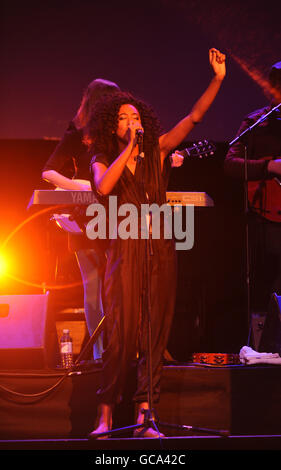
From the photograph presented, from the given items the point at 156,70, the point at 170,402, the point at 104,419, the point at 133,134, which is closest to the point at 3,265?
the point at 156,70

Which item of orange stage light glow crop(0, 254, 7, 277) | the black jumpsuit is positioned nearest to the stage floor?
the black jumpsuit

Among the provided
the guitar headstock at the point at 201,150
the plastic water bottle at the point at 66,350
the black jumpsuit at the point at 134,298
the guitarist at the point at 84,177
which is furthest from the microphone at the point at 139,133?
the plastic water bottle at the point at 66,350

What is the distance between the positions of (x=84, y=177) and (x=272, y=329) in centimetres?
156

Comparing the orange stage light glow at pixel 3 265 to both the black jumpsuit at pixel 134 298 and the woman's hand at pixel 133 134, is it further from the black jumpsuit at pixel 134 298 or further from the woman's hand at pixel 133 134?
the woman's hand at pixel 133 134

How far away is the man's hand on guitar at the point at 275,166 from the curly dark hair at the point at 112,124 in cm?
100

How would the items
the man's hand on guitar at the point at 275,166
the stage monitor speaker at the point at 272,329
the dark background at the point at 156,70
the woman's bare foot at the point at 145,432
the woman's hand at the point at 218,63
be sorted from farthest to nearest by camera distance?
the dark background at the point at 156,70, the man's hand on guitar at the point at 275,166, the stage monitor speaker at the point at 272,329, the woman's hand at the point at 218,63, the woman's bare foot at the point at 145,432

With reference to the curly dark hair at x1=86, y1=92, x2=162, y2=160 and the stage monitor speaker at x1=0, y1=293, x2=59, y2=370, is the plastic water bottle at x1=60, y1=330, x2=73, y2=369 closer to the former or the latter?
the stage monitor speaker at x1=0, y1=293, x2=59, y2=370

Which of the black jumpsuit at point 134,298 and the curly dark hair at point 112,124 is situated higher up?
the curly dark hair at point 112,124

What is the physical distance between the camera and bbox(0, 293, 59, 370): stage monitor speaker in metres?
2.95

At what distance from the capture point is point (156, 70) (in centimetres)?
458

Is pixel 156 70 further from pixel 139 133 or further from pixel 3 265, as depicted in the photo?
pixel 139 133

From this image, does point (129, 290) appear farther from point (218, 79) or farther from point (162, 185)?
point (218, 79)

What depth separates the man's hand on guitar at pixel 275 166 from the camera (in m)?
3.44
